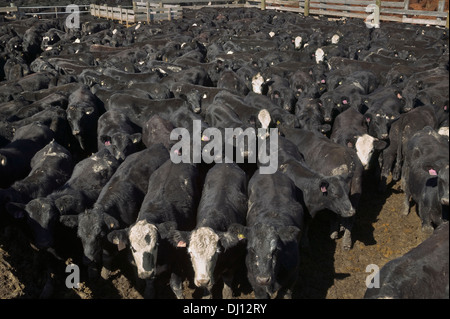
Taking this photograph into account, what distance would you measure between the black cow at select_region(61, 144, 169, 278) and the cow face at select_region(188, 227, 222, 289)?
1.35 meters

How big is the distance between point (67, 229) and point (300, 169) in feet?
12.5

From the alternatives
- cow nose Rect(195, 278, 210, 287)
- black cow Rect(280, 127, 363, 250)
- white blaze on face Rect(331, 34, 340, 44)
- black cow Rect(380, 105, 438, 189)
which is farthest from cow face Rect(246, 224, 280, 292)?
white blaze on face Rect(331, 34, 340, 44)

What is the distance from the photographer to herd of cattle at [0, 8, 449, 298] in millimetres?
5371

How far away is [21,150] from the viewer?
8602 millimetres

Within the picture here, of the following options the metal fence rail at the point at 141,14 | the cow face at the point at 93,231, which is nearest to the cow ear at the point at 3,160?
the cow face at the point at 93,231

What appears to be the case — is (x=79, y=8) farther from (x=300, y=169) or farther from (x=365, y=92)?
(x=300, y=169)

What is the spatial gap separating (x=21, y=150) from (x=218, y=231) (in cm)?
510

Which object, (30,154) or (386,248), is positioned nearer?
(386,248)

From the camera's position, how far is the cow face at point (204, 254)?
5.15 meters

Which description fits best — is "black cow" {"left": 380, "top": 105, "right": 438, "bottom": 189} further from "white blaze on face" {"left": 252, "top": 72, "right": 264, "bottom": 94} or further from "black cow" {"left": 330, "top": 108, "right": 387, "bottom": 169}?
"white blaze on face" {"left": 252, "top": 72, "right": 264, "bottom": 94}

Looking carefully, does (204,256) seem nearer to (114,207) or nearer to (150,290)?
(150,290)

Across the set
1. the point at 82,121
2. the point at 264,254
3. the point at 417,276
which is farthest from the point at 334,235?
the point at 82,121

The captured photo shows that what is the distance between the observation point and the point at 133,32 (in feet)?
79.1
